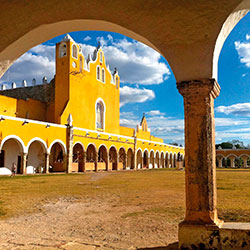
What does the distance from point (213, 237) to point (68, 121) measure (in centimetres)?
2019

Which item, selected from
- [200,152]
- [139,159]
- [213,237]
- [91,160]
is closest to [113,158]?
[91,160]

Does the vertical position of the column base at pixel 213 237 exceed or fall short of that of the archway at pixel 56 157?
it falls short

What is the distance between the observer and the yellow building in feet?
→ 63.4

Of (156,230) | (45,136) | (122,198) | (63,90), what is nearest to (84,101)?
(63,90)

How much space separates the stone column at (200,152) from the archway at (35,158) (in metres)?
18.0

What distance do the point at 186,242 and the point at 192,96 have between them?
176 centimetres

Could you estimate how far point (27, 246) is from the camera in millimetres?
3703

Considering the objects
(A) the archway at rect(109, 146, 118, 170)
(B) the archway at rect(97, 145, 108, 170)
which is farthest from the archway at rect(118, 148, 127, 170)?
(B) the archway at rect(97, 145, 108, 170)

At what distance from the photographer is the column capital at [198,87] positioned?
3.56m

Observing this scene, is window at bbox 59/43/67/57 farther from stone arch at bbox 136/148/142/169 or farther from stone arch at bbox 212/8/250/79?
stone arch at bbox 212/8/250/79

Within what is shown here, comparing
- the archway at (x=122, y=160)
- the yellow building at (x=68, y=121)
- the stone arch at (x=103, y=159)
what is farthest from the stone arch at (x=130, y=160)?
the stone arch at (x=103, y=159)

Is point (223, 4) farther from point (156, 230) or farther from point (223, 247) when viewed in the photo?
point (156, 230)

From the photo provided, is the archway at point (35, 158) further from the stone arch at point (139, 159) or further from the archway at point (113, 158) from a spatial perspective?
the stone arch at point (139, 159)

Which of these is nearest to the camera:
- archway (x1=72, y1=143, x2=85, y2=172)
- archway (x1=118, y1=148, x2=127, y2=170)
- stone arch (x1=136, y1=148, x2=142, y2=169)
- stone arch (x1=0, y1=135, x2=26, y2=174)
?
stone arch (x1=0, y1=135, x2=26, y2=174)
